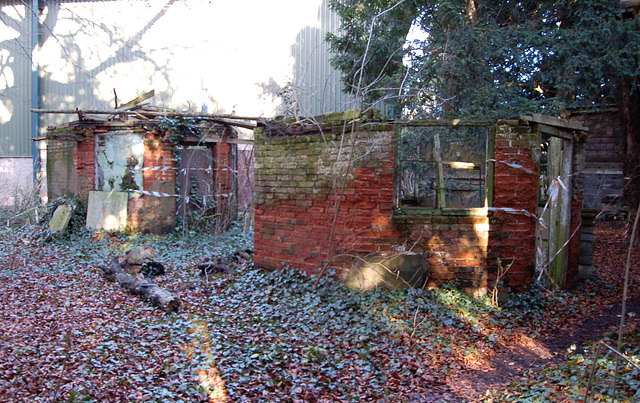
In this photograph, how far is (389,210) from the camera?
6.06 m

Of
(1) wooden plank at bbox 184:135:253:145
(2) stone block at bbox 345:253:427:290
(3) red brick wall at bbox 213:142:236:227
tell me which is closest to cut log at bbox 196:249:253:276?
(2) stone block at bbox 345:253:427:290

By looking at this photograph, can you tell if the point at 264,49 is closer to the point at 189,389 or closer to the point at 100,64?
the point at 100,64

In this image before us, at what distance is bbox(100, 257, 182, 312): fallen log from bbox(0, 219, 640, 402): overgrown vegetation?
0.44 feet

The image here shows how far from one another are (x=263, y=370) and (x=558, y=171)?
5742 millimetres

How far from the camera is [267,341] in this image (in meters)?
5.00

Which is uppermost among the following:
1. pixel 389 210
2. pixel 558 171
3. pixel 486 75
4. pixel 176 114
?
pixel 486 75

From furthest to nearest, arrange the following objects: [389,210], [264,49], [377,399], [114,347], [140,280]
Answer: [264,49], [140,280], [389,210], [114,347], [377,399]

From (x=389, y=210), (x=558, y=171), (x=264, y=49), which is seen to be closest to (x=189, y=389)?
(x=389, y=210)

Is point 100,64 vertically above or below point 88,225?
above

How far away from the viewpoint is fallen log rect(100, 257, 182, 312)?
608cm

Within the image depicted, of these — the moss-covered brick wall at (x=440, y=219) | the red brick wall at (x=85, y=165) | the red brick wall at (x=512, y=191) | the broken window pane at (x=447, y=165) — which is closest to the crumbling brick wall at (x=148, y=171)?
the red brick wall at (x=85, y=165)

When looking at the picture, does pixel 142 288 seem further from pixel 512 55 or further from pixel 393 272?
pixel 512 55

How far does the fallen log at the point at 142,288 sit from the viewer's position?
6.08 meters

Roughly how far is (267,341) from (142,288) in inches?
103
